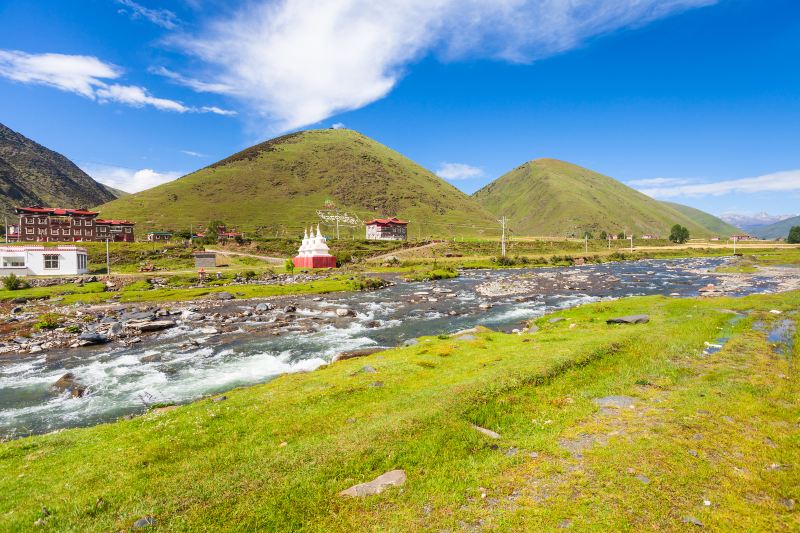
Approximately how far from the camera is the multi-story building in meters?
126

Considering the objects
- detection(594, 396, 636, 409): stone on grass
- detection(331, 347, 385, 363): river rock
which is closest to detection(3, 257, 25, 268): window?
detection(331, 347, 385, 363): river rock

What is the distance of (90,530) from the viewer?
344 inches

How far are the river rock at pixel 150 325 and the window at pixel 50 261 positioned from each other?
6218 centimetres

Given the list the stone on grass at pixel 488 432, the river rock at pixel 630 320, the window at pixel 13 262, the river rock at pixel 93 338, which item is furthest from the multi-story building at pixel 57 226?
the stone on grass at pixel 488 432

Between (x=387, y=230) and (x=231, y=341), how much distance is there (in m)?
155

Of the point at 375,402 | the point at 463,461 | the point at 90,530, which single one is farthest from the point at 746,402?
the point at 90,530

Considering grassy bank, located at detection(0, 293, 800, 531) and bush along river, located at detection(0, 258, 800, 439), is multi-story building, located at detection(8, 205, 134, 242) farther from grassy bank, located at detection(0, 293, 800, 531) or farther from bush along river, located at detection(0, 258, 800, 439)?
grassy bank, located at detection(0, 293, 800, 531)

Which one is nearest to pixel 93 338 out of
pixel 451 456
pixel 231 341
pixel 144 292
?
pixel 231 341

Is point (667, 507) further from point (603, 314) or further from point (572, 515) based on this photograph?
point (603, 314)

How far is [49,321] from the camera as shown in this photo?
4178cm

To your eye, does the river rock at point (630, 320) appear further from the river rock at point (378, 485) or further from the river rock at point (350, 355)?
the river rock at point (378, 485)

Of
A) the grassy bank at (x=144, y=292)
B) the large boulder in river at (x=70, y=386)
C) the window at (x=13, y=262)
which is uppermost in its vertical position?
the window at (x=13, y=262)

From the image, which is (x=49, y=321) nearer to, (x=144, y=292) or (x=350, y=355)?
(x=144, y=292)

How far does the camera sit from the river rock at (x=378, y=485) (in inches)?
389
